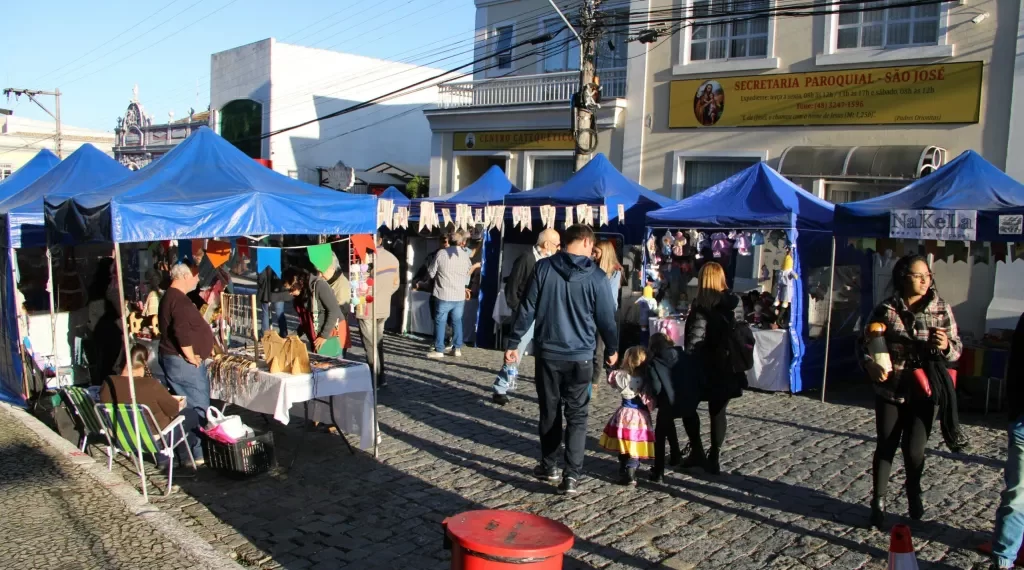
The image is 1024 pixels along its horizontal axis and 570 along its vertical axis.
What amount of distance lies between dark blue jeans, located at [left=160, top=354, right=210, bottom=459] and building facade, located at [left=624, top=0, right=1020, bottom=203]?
10.0 m

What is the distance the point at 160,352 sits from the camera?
20.9 ft

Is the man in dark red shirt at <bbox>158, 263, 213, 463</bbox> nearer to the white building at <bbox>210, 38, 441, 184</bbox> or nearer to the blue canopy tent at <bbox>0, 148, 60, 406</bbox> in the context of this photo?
the blue canopy tent at <bbox>0, 148, 60, 406</bbox>

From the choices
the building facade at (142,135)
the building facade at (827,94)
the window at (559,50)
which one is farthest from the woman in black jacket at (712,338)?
the building facade at (142,135)

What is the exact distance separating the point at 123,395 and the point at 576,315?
337 cm

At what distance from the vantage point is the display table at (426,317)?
1321 cm

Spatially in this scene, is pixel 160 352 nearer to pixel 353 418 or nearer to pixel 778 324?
pixel 353 418

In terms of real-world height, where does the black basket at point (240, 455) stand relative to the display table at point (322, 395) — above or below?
below

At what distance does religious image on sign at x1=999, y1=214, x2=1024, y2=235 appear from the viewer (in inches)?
303

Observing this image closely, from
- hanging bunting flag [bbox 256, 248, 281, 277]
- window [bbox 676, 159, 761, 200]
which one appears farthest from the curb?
window [bbox 676, 159, 761, 200]

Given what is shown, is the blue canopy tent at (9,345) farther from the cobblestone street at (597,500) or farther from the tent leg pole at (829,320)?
the tent leg pole at (829,320)

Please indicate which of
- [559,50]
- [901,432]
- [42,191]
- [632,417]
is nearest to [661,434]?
[632,417]

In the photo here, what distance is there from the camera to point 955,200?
323 inches

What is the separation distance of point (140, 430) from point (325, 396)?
1.39m

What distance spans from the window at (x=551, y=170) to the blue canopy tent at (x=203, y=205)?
12077 millimetres
